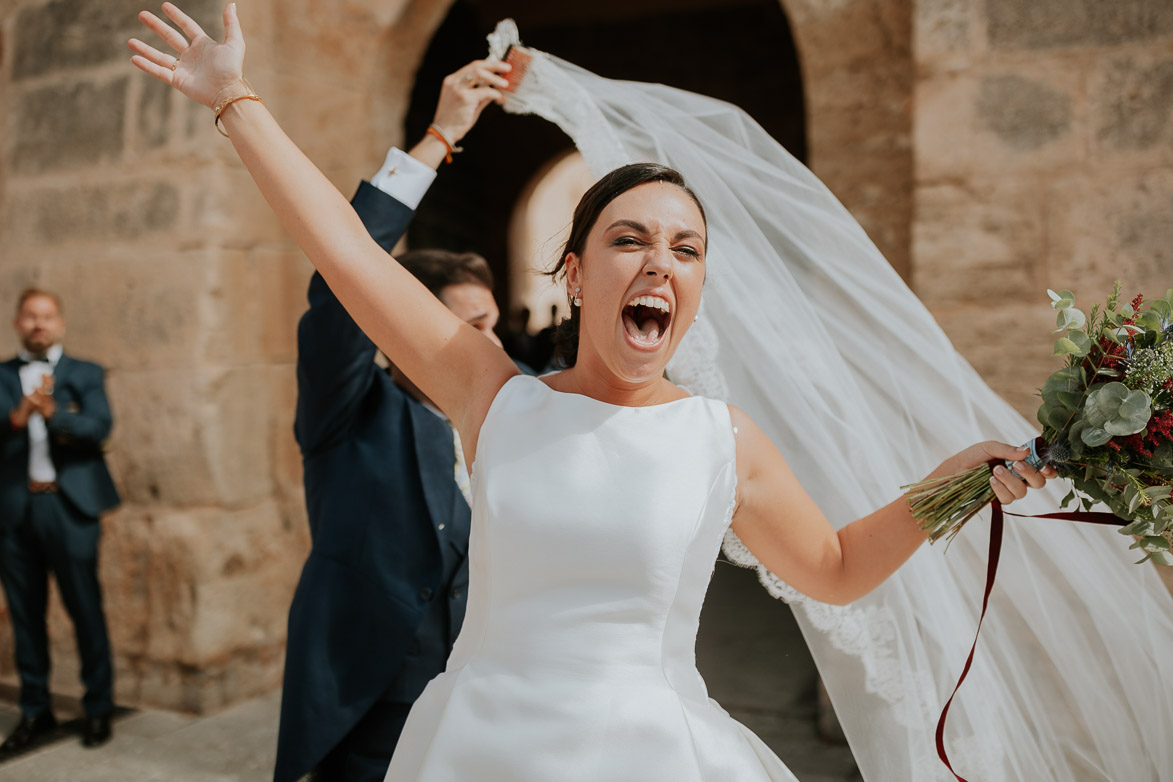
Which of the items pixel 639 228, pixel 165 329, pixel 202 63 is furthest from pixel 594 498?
pixel 165 329

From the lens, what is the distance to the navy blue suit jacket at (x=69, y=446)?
134 inches

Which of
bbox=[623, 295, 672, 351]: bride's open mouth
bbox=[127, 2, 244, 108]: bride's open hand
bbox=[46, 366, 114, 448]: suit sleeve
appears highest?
bbox=[127, 2, 244, 108]: bride's open hand

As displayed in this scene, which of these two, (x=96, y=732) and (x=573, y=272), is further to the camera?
(x=96, y=732)

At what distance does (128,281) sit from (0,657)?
5.87 feet

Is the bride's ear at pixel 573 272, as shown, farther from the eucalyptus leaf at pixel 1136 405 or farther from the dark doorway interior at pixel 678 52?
the dark doorway interior at pixel 678 52

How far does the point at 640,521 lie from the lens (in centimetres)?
127

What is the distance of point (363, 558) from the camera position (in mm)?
1913

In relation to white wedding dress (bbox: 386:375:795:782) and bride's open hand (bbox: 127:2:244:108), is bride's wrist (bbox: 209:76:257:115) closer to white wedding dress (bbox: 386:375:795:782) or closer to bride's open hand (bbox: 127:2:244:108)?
bride's open hand (bbox: 127:2:244:108)

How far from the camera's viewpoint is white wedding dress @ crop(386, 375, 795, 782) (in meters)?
1.23

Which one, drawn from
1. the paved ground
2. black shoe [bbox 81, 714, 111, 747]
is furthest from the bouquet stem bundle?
black shoe [bbox 81, 714, 111, 747]

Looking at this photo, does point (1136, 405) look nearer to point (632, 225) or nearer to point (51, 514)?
point (632, 225)

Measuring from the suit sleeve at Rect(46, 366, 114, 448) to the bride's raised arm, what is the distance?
2338 mm

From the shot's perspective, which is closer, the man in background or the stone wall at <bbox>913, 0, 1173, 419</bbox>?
the stone wall at <bbox>913, 0, 1173, 419</bbox>

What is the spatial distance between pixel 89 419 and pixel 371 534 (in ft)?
6.73
